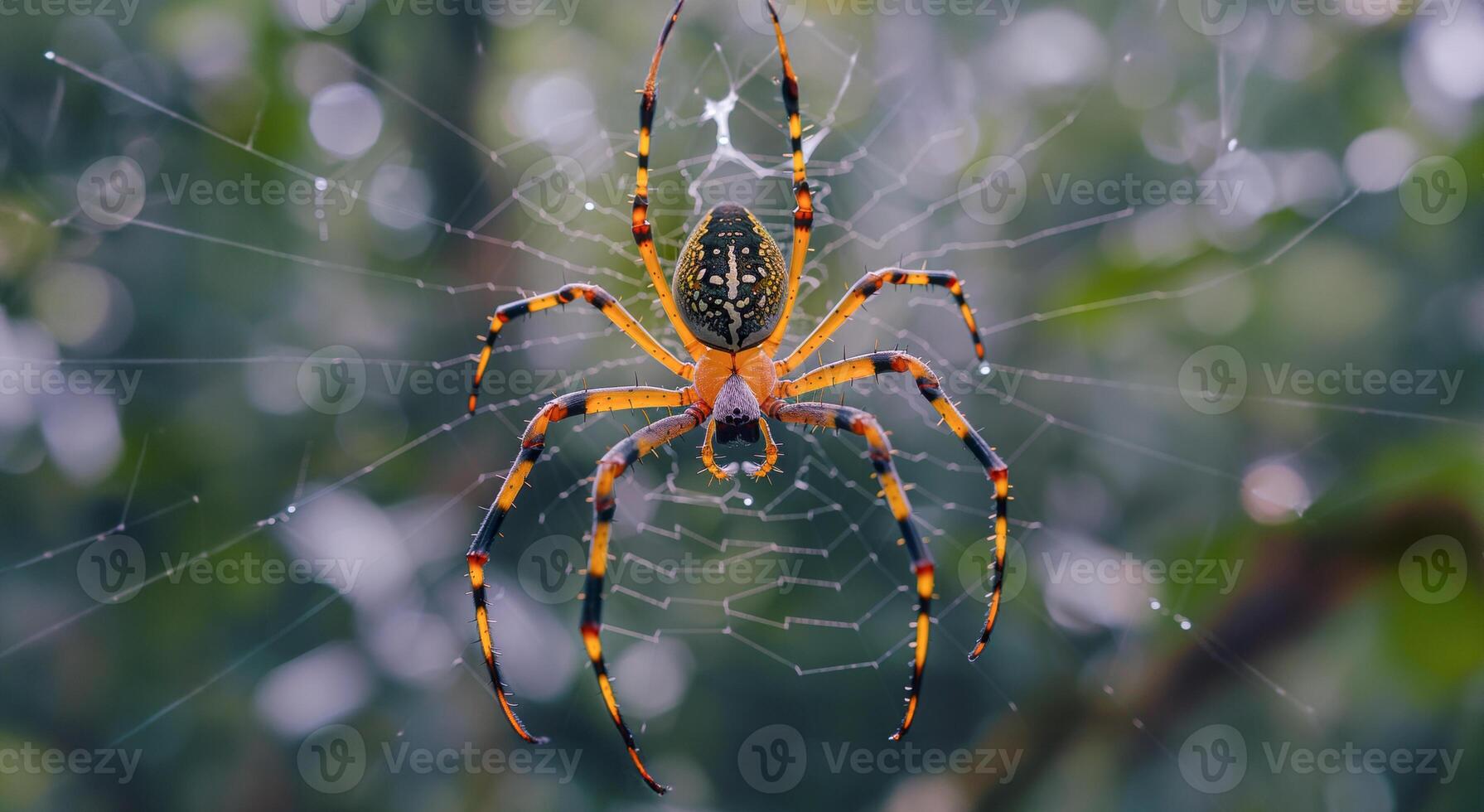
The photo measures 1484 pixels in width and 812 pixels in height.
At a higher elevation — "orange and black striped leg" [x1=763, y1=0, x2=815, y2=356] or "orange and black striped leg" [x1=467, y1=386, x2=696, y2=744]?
"orange and black striped leg" [x1=763, y1=0, x2=815, y2=356]

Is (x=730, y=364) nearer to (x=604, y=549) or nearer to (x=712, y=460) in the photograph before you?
(x=712, y=460)

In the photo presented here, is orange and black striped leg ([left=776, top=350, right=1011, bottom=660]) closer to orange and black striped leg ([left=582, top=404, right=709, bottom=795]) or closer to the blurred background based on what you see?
orange and black striped leg ([left=582, top=404, right=709, bottom=795])

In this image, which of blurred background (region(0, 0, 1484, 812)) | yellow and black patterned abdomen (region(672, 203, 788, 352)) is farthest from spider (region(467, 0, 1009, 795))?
blurred background (region(0, 0, 1484, 812))

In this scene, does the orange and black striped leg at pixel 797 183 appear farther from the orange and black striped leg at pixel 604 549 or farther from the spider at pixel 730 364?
the orange and black striped leg at pixel 604 549

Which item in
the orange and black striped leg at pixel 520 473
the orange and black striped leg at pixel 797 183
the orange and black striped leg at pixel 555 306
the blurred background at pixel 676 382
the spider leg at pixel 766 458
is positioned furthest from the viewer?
the blurred background at pixel 676 382

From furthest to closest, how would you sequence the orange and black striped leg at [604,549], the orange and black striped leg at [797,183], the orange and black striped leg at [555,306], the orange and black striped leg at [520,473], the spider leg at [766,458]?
1. the spider leg at [766,458]
2. the orange and black striped leg at [797,183]
3. the orange and black striped leg at [555,306]
4. the orange and black striped leg at [520,473]
5. the orange and black striped leg at [604,549]

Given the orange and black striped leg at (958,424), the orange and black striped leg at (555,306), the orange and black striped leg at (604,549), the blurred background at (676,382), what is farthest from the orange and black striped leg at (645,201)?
the blurred background at (676,382)
